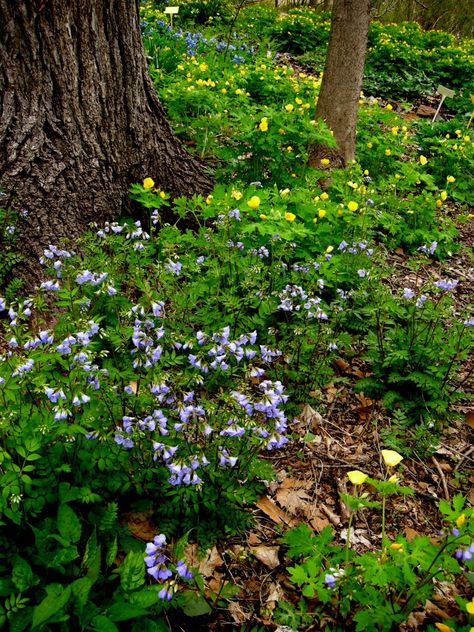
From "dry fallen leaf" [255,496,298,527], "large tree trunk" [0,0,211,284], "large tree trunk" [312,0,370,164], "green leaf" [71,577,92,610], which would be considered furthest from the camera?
"large tree trunk" [312,0,370,164]

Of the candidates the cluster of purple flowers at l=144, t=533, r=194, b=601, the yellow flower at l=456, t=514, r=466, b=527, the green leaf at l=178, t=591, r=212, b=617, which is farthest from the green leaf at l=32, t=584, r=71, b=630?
the yellow flower at l=456, t=514, r=466, b=527

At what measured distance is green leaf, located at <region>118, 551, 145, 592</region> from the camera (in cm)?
159

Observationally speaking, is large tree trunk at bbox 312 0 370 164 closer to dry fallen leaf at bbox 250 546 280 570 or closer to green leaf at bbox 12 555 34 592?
dry fallen leaf at bbox 250 546 280 570

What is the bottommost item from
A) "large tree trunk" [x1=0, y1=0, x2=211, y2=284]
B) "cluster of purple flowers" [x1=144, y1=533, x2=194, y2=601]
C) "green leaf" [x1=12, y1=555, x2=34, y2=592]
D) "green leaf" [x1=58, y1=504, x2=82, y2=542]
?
"green leaf" [x1=12, y1=555, x2=34, y2=592]

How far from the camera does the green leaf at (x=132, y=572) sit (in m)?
1.59

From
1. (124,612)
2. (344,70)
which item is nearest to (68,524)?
(124,612)

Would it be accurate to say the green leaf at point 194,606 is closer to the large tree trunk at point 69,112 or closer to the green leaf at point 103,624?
the green leaf at point 103,624

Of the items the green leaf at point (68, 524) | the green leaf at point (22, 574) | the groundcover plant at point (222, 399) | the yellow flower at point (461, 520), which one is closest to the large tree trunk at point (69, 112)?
the groundcover plant at point (222, 399)

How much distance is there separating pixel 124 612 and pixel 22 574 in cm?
36

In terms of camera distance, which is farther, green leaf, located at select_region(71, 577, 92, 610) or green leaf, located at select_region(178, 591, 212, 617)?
green leaf, located at select_region(178, 591, 212, 617)

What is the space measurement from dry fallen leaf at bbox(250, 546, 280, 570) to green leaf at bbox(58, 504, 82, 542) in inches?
32.8

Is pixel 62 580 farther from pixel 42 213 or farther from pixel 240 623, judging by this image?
pixel 42 213

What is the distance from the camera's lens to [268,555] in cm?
210

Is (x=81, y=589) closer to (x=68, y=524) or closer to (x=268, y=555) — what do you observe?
(x=68, y=524)
